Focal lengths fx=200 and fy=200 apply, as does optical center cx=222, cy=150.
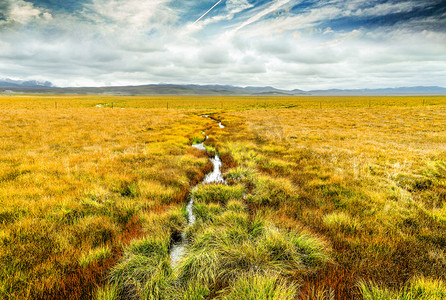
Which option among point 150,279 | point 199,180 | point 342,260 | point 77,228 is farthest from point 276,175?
point 77,228

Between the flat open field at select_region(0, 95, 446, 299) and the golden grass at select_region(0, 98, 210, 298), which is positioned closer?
the flat open field at select_region(0, 95, 446, 299)

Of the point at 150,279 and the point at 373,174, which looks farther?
the point at 373,174

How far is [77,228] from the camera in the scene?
14.2 ft

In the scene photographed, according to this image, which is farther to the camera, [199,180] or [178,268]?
[199,180]

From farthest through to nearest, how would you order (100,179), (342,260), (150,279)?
(100,179)
(342,260)
(150,279)

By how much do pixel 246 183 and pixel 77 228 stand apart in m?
Result: 5.17

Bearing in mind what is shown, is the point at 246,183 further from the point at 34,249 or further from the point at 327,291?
the point at 34,249

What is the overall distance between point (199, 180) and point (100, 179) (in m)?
3.56

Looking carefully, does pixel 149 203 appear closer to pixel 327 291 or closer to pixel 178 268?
pixel 178 268

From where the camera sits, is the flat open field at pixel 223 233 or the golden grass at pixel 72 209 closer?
the flat open field at pixel 223 233

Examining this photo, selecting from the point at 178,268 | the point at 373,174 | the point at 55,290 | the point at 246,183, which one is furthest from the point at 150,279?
the point at 373,174

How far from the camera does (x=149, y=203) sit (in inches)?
224

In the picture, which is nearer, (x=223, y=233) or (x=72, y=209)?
(x=223, y=233)

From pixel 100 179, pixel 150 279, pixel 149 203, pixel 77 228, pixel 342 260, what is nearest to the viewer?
pixel 150 279
